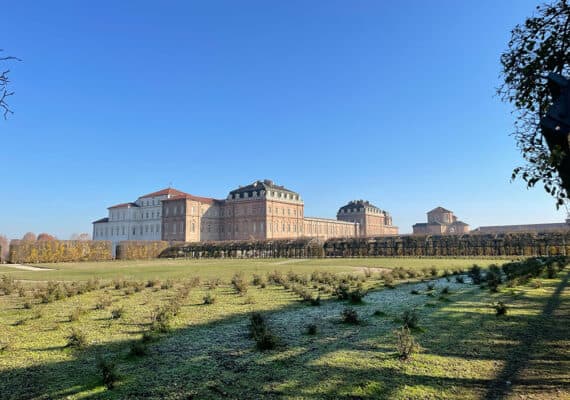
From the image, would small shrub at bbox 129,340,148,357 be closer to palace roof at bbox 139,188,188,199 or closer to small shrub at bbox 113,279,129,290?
small shrub at bbox 113,279,129,290

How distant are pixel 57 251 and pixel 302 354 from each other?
2179 inches

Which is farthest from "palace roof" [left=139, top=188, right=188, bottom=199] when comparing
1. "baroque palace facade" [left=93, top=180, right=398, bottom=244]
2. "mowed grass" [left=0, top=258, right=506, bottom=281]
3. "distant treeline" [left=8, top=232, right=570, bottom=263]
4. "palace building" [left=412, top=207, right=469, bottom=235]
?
"palace building" [left=412, top=207, right=469, bottom=235]

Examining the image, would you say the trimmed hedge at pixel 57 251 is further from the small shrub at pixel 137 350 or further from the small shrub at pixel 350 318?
the small shrub at pixel 350 318

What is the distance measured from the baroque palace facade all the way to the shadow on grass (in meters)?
80.6

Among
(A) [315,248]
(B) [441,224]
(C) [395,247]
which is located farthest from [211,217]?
(B) [441,224]

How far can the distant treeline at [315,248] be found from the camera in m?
44.1

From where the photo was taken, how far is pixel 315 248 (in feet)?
186

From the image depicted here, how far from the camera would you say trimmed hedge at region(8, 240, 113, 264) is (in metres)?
48.6

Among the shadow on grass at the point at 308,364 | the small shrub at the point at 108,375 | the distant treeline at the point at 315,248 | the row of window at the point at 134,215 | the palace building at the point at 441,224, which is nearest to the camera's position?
the shadow on grass at the point at 308,364

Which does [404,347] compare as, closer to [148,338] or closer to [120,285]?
[148,338]

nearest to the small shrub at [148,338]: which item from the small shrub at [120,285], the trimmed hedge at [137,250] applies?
the small shrub at [120,285]

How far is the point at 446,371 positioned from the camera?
5.18 m

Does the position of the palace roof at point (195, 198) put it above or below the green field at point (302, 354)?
above

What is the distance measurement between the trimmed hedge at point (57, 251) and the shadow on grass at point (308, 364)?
1996 inches
